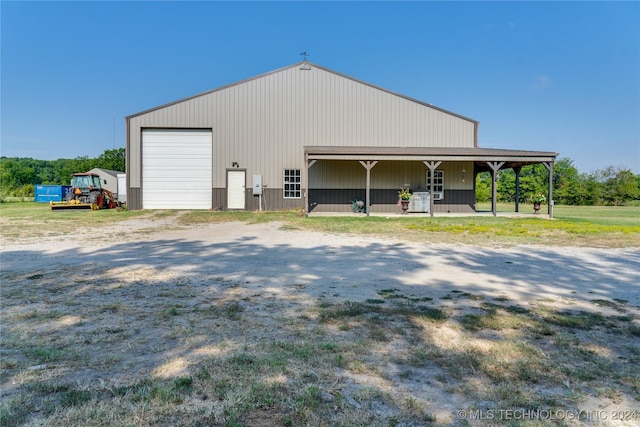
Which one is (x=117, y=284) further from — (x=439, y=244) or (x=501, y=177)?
(x=501, y=177)

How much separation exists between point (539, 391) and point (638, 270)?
5417 mm

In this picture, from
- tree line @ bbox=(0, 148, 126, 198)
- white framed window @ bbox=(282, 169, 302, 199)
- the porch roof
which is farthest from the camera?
tree line @ bbox=(0, 148, 126, 198)

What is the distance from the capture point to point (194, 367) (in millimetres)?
2596

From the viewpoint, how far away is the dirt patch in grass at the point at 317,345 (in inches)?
83.8

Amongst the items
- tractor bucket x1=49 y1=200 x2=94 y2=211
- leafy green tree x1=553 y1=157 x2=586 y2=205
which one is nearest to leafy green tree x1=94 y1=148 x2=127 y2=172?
tractor bucket x1=49 y1=200 x2=94 y2=211

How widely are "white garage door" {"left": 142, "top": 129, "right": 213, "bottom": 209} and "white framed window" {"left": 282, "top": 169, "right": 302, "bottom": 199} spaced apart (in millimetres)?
4044

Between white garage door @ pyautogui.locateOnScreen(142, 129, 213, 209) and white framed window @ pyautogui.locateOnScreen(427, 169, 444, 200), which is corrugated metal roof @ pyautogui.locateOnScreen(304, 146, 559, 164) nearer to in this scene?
white framed window @ pyautogui.locateOnScreen(427, 169, 444, 200)

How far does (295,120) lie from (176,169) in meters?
6.93

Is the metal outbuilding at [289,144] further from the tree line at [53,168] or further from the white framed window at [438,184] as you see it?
the tree line at [53,168]

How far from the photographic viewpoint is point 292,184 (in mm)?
20656

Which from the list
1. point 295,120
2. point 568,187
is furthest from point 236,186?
point 568,187

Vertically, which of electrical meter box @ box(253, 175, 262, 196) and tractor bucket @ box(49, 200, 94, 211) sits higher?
electrical meter box @ box(253, 175, 262, 196)

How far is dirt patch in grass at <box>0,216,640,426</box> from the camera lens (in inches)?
83.8

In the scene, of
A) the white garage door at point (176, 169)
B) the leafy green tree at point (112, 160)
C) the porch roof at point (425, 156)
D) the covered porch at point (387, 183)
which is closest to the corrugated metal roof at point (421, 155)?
the porch roof at point (425, 156)
